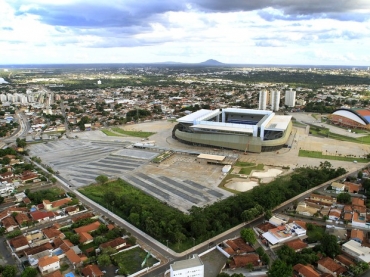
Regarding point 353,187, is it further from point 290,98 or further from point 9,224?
point 290,98

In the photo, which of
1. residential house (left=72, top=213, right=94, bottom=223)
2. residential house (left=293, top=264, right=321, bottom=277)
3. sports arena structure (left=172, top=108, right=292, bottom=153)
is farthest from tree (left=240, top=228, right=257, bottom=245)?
sports arena structure (left=172, top=108, right=292, bottom=153)

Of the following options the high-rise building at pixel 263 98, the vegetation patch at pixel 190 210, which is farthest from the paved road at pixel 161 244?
the high-rise building at pixel 263 98

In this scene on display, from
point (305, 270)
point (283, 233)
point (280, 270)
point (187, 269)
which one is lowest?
point (305, 270)

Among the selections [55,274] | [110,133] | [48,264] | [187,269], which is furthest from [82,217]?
[110,133]

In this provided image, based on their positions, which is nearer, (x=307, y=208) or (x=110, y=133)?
(x=307, y=208)

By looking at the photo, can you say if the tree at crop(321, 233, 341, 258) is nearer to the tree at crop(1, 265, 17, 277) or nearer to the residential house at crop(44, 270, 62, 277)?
the residential house at crop(44, 270, 62, 277)

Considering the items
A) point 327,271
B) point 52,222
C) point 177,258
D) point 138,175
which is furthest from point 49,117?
point 327,271
